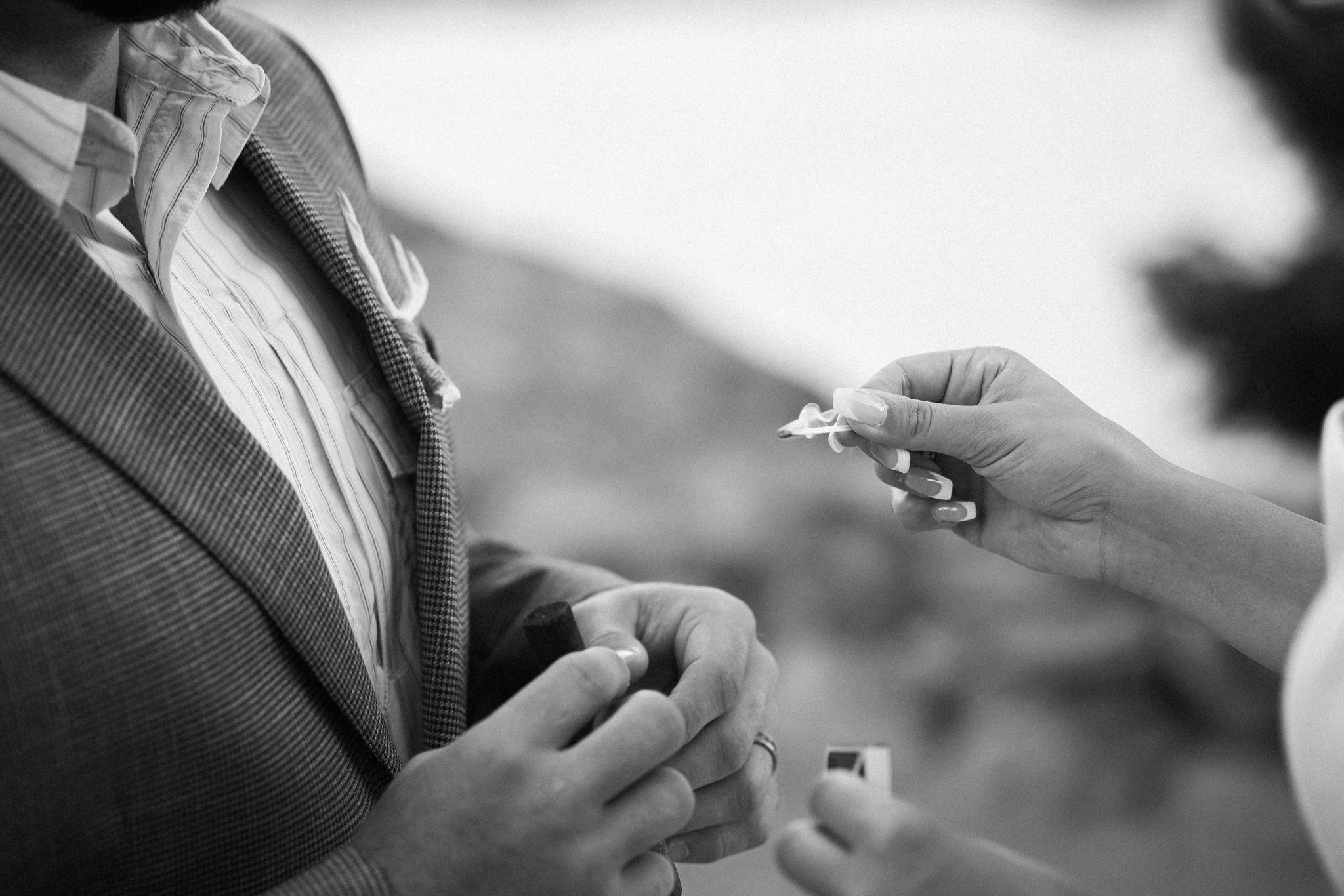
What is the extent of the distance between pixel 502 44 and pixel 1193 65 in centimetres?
174

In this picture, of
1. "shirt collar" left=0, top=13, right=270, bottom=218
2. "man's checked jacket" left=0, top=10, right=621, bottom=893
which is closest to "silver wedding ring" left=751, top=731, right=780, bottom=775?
"man's checked jacket" left=0, top=10, right=621, bottom=893

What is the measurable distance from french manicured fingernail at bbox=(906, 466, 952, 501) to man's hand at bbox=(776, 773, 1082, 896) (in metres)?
0.56

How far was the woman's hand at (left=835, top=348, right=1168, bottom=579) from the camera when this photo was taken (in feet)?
3.74

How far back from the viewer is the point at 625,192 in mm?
2844

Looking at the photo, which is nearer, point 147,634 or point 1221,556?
point 147,634

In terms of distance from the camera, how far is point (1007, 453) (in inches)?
45.7

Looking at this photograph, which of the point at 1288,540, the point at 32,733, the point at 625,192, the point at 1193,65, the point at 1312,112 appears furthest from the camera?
the point at 625,192

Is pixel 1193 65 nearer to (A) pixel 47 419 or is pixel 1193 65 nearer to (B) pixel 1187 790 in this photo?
(B) pixel 1187 790

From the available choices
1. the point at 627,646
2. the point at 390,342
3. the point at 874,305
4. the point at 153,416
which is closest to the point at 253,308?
the point at 390,342

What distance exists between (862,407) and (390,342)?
50 cm

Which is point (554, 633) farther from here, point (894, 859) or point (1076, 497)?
point (1076, 497)

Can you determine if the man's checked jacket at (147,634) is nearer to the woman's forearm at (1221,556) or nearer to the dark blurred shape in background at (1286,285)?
the woman's forearm at (1221,556)

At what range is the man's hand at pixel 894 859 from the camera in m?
0.67

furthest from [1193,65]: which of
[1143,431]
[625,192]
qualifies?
[625,192]
